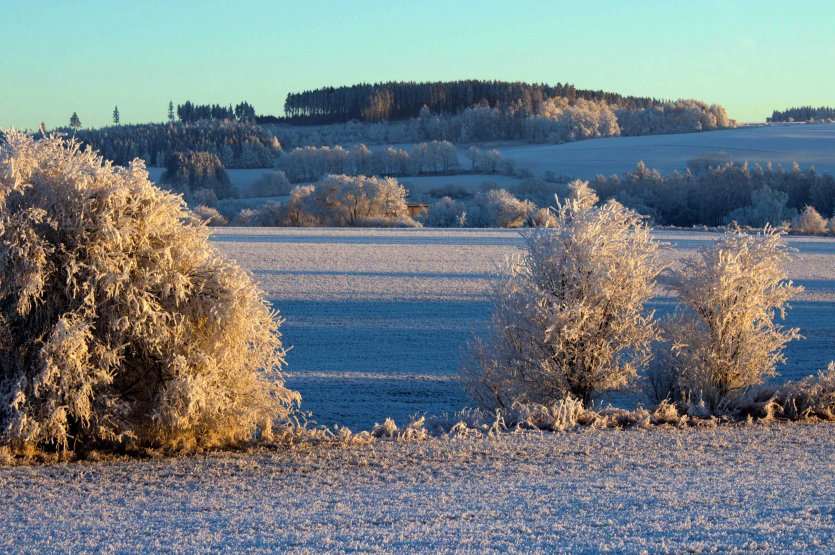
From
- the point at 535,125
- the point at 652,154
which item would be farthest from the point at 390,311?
the point at 535,125

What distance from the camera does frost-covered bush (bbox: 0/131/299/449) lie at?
9172 millimetres

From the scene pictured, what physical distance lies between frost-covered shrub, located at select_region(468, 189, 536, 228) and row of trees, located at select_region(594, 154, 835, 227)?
8.80 m

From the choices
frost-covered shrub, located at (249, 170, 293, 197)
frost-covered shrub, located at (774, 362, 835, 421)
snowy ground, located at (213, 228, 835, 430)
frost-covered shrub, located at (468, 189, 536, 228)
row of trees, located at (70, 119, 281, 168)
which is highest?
row of trees, located at (70, 119, 281, 168)

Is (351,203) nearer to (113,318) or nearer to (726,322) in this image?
(726,322)

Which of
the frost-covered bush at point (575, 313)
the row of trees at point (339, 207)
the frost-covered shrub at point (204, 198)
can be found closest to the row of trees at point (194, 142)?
the frost-covered shrub at point (204, 198)

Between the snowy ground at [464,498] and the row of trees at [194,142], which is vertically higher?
the row of trees at [194,142]

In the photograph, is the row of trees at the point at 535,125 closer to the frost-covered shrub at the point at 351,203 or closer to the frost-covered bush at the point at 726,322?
the frost-covered shrub at the point at 351,203

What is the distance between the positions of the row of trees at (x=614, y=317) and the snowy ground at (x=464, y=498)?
236 cm

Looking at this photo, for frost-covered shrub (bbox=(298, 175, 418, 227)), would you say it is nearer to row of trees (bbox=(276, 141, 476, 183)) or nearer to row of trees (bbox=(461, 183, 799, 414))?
row of trees (bbox=(276, 141, 476, 183))

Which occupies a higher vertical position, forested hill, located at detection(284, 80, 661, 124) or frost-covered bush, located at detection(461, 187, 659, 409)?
forested hill, located at detection(284, 80, 661, 124)

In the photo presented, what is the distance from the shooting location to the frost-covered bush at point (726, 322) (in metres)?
13.1

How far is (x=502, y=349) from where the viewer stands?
535 inches

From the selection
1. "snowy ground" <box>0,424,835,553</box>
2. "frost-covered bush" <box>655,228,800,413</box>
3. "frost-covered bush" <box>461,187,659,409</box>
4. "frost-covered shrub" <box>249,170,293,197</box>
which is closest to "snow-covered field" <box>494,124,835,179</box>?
"frost-covered shrub" <box>249,170,293,197</box>

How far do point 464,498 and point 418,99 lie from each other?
160 metres
